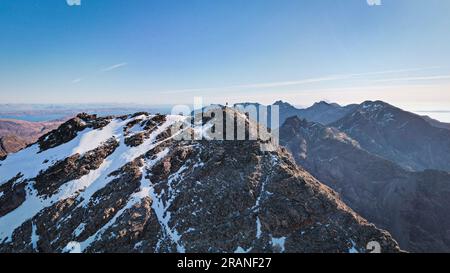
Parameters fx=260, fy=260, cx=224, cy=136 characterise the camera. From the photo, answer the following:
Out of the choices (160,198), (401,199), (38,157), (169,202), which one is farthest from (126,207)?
(401,199)

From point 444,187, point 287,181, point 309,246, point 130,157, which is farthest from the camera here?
point 444,187

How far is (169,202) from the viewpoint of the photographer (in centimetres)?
5075

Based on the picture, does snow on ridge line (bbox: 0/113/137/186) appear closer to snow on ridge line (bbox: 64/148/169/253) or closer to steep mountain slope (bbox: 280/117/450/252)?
snow on ridge line (bbox: 64/148/169/253)

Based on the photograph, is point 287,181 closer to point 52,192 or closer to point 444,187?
point 52,192

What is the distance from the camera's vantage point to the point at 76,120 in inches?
2982

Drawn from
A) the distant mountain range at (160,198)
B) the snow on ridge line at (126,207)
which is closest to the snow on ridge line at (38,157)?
the distant mountain range at (160,198)

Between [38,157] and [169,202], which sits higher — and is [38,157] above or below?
above

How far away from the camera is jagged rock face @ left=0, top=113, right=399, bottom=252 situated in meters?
43.4

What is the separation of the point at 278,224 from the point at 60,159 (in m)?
51.4

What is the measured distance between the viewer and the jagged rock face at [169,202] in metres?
43.4

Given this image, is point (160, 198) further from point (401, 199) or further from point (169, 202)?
point (401, 199)

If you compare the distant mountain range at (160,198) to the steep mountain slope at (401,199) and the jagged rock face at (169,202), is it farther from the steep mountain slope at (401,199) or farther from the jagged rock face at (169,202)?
the steep mountain slope at (401,199)

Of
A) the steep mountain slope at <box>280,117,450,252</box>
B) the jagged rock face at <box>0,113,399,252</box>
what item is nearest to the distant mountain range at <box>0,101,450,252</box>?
the jagged rock face at <box>0,113,399,252</box>

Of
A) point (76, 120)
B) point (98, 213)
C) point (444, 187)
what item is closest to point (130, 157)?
point (98, 213)
